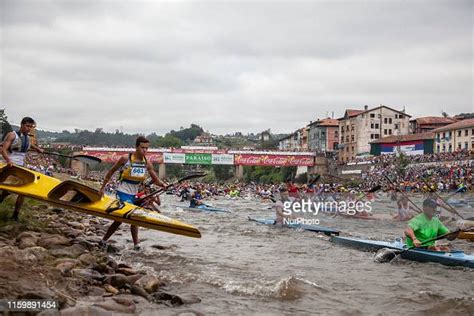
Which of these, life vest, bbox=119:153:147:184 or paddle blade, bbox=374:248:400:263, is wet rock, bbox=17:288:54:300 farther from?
paddle blade, bbox=374:248:400:263

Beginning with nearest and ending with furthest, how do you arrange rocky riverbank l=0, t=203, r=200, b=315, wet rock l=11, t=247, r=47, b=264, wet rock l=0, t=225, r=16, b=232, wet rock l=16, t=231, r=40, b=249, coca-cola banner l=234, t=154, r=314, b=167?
rocky riverbank l=0, t=203, r=200, b=315 < wet rock l=11, t=247, r=47, b=264 < wet rock l=16, t=231, r=40, b=249 < wet rock l=0, t=225, r=16, b=232 < coca-cola banner l=234, t=154, r=314, b=167

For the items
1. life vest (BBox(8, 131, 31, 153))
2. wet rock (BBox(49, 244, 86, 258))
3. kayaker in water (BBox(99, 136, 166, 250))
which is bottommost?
wet rock (BBox(49, 244, 86, 258))

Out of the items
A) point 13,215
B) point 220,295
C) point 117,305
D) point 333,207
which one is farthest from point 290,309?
point 333,207

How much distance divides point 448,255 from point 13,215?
851 cm

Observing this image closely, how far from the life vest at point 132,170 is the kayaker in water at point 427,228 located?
5.60 metres

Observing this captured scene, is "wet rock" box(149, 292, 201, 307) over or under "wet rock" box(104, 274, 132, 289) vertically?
under

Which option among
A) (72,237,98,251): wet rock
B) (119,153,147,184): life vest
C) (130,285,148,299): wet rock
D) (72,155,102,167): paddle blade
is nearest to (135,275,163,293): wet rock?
(130,285,148,299): wet rock

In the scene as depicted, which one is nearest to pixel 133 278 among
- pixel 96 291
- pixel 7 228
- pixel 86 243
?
pixel 96 291

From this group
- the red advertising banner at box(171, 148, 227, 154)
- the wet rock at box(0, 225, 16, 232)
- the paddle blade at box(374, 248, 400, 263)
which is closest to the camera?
the wet rock at box(0, 225, 16, 232)

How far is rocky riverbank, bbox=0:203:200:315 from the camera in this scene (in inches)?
193

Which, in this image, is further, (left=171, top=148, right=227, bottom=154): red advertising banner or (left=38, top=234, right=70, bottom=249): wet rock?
(left=171, top=148, right=227, bottom=154): red advertising banner

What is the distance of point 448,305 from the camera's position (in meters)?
6.41

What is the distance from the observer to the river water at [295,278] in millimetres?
6188

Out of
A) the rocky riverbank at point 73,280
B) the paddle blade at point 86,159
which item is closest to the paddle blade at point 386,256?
the rocky riverbank at point 73,280
